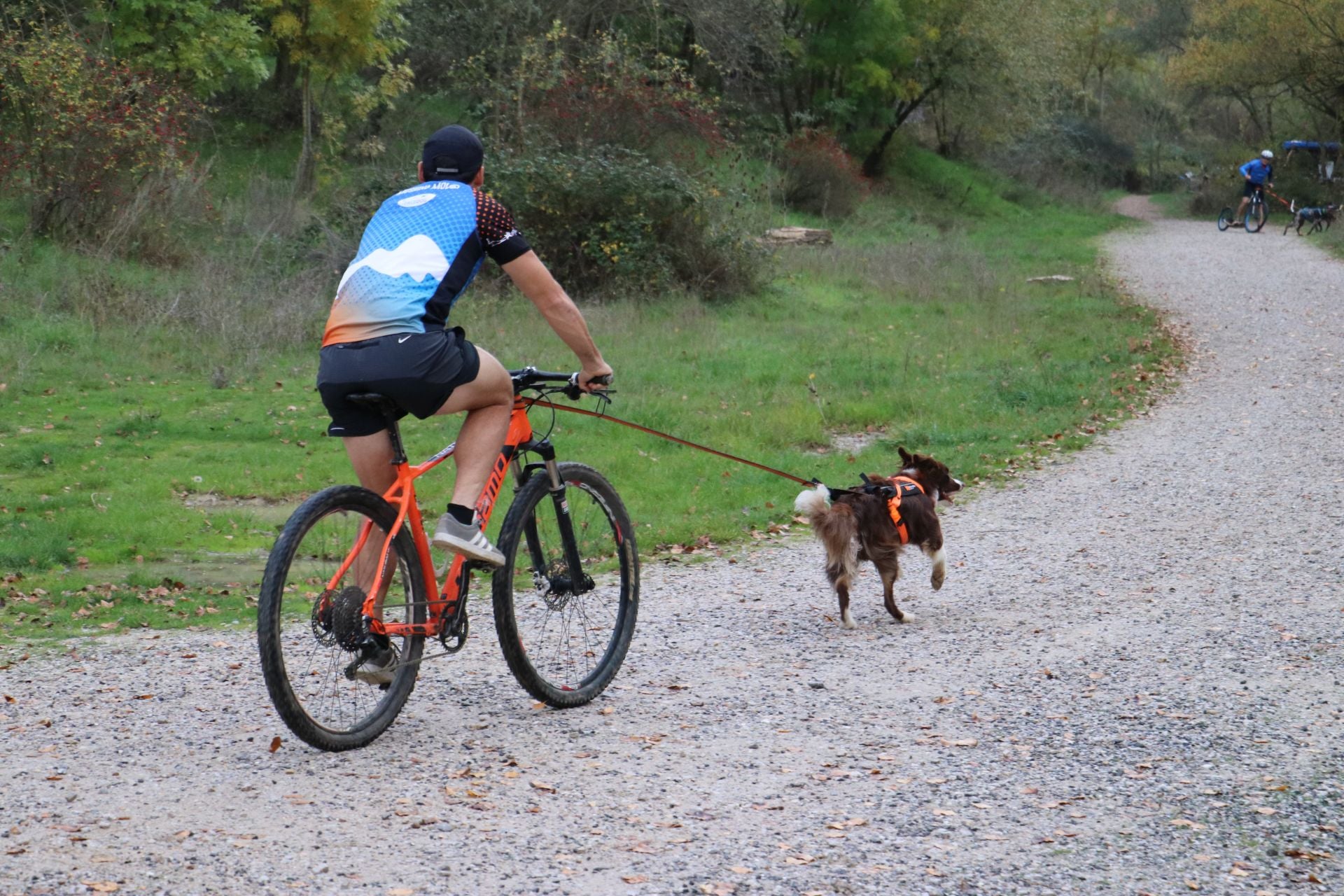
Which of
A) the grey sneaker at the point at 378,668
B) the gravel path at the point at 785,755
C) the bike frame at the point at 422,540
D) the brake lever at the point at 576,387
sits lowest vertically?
the gravel path at the point at 785,755

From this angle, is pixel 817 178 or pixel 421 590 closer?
pixel 421 590

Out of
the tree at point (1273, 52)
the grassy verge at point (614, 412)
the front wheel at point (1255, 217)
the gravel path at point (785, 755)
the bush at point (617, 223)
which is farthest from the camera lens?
the tree at point (1273, 52)

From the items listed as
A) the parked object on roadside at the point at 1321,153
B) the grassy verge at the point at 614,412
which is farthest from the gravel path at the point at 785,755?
the parked object on roadside at the point at 1321,153

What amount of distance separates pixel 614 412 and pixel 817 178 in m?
25.2

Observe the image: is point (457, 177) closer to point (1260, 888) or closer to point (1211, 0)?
point (1260, 888)

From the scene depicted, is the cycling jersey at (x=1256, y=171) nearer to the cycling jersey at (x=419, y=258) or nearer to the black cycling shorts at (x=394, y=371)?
the cycling jersey at (x=419, y=258)

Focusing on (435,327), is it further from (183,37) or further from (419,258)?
(183,37)

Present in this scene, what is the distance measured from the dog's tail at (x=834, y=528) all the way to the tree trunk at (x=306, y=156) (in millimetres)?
20190

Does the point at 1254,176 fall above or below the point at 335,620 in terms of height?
below

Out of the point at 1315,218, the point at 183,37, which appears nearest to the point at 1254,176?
the point at 1315,218

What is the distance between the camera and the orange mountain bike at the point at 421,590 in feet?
15.4

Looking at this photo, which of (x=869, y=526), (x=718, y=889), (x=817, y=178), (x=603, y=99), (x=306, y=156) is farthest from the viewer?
(x=817, y=178)

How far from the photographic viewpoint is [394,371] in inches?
184

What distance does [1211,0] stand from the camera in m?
43.6
